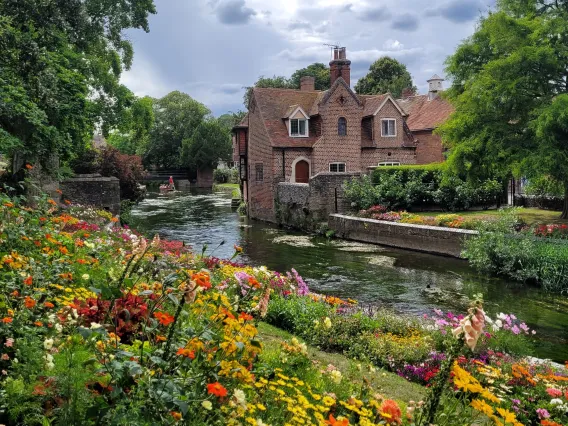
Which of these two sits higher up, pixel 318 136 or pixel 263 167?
pixel 318 136

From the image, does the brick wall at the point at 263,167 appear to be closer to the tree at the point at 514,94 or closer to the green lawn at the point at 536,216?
the green lawn at the point at 536,216

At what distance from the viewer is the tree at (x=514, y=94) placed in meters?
18.1

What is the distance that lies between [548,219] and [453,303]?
11327mm

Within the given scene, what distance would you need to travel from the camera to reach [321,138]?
35.1 meters

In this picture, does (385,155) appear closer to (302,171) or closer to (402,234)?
(302,171)

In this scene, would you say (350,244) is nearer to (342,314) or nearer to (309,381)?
(342,314)

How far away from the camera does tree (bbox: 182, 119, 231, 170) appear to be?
70.8 meters

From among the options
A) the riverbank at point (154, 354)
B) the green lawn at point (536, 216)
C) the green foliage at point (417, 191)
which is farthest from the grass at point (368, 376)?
the green foliage at point (417, 191)

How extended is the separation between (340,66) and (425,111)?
39.7 feet

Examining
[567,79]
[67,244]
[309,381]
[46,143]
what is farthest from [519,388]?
[567,79]

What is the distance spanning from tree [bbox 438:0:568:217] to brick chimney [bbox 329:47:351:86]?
1424cm

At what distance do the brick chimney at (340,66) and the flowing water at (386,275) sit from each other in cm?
1247

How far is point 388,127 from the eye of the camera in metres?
36.6

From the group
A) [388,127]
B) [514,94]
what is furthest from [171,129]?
[514,94]
